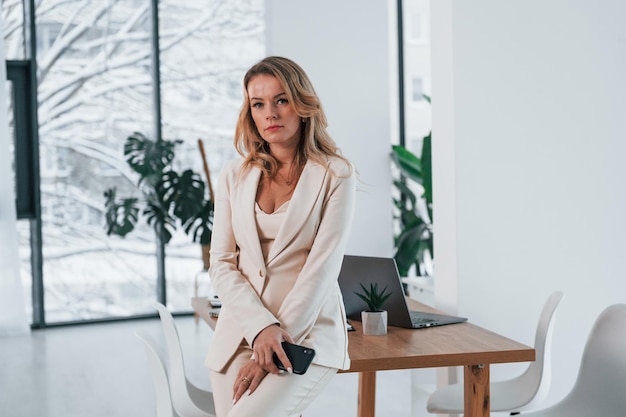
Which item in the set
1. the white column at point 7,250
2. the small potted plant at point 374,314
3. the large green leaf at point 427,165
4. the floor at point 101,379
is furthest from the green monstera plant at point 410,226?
the small potted plant at point 374,314

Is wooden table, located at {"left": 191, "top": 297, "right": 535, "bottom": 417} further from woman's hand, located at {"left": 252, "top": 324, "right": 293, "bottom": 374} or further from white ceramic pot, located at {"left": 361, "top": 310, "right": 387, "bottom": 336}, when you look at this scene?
woman's hand, located at {"left": 252, "top": 324, "right": 293, "bottom": 374}

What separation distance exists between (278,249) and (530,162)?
1.64m

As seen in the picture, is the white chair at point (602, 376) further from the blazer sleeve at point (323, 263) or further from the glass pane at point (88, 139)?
the glass pane at point (88, 139)

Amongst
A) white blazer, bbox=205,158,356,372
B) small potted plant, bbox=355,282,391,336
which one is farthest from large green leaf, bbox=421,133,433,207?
white blazer, bbox=205,158,356,372

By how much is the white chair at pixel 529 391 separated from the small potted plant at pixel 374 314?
0.42 metres

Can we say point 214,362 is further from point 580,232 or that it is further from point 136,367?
point 136,367

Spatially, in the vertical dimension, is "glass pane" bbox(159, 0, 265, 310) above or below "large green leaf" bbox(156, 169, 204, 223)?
above

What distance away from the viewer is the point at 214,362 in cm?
217

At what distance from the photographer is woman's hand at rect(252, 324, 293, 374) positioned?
79.5 inches

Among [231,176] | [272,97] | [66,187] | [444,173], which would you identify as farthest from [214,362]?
[66,187]

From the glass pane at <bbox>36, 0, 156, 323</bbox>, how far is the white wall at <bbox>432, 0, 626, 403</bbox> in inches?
175

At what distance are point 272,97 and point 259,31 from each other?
560cm

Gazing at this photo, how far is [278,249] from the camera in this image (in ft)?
7.16

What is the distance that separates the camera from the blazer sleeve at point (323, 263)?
2105 millimetres
